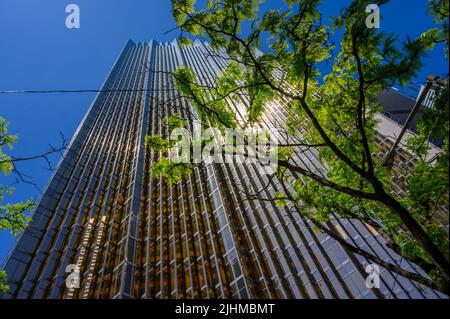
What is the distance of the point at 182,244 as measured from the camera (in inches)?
714

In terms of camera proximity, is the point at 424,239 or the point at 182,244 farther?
the point at 182,244

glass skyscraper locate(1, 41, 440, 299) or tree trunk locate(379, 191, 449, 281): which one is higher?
glass skyscraper locate(1, 41, 440, 299)

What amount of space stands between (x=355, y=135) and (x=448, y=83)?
196cm

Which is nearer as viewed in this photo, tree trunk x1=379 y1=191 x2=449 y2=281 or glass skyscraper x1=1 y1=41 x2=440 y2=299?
tree trunk x1=379 y1=191 x2=449 y2=281

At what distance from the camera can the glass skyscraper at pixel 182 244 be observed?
44.9 feet

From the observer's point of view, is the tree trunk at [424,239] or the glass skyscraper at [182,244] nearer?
the tree trunk at [424,239]

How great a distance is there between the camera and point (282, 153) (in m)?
7.80

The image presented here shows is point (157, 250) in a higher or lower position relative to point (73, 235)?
lower

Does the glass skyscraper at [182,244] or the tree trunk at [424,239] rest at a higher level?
the glass skyscraper at [182,244]

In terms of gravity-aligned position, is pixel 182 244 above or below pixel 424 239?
above

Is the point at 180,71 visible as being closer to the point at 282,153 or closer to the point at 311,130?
the point at 282,153

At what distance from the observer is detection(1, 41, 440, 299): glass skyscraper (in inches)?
539

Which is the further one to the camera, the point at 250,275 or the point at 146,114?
the point at 146,114
